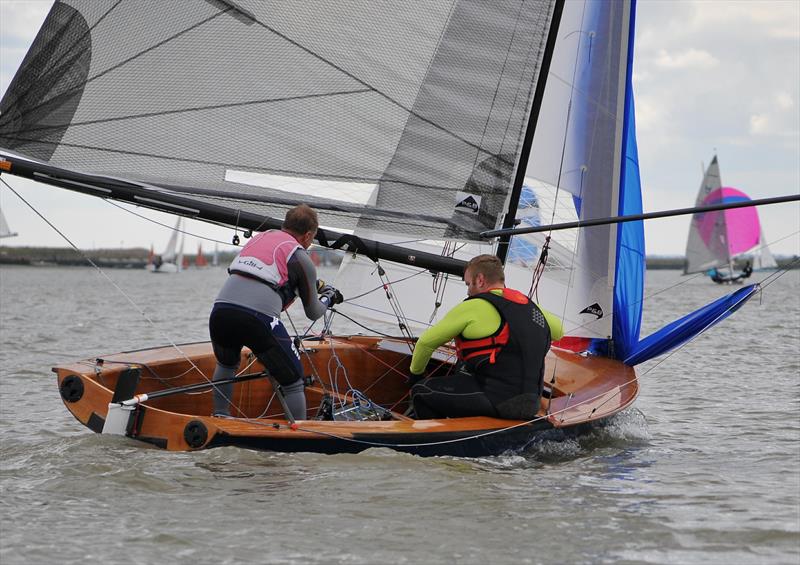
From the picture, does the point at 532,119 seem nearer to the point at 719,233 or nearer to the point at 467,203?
the point at 467,203

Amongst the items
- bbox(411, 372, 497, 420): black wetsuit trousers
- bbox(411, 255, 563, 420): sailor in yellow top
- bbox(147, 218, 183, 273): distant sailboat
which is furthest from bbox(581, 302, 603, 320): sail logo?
bbox(147, 218, 183, 273): distant sailboat

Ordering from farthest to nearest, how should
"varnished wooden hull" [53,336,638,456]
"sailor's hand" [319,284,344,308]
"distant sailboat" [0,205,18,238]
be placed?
"distant sailboat" [0,205,18,238]
"sailor's hand" [319,284,344,308]
"varnished wooden hull" [53,336,638,456]

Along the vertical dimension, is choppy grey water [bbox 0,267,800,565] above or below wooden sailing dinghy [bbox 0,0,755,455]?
below

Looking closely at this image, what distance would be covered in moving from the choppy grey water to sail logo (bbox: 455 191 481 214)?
139 cm

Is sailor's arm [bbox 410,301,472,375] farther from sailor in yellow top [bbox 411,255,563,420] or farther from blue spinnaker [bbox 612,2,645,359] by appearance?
blue spinnaker [bbox 612,2,645,359]

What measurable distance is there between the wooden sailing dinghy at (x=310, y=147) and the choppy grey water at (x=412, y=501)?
193mm

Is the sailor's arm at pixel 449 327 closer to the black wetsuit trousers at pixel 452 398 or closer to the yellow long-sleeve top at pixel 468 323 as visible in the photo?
the yellow long-sleeve top at pixel 468 323

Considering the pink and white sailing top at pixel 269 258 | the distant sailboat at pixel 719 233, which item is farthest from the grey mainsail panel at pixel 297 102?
the distant sailboat at pixel 719 233

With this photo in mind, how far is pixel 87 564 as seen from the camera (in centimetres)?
349

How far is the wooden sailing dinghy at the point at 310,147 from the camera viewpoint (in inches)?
192

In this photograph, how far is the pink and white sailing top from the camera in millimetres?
4762

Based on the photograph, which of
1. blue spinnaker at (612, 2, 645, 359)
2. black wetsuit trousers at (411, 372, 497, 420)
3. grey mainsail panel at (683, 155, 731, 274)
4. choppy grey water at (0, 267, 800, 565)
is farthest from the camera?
grey mainsail panel at (683, 155, 731, 274)

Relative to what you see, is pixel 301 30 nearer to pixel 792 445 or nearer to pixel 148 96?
pixel 148 96

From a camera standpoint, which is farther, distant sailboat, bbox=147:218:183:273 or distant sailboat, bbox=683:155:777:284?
distant sailboat, bbox=147:218:183:273
